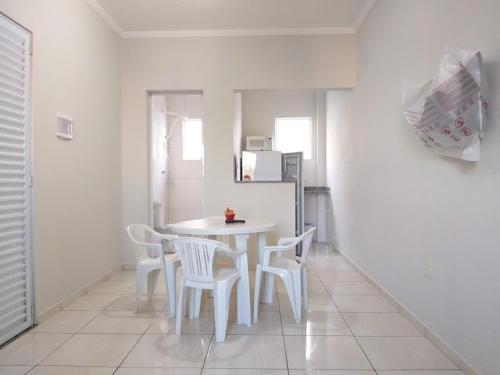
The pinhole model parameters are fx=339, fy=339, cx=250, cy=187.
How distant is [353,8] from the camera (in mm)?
3383

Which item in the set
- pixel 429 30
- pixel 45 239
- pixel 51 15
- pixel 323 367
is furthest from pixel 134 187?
pixel 429 30

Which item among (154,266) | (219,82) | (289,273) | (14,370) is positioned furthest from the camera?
(219,82)

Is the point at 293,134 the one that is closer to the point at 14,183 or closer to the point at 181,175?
the point at 181,175

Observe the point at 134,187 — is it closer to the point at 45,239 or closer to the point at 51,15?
the point at 45,239

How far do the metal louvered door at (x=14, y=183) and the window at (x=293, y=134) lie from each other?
4160mm

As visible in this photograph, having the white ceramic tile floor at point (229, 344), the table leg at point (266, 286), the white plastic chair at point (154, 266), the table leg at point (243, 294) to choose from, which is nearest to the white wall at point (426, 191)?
the white ceramic tile floor at point (229, 344)

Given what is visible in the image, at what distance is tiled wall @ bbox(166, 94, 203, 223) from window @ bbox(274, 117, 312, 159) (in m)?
1.50

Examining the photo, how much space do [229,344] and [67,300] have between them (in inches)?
60.5

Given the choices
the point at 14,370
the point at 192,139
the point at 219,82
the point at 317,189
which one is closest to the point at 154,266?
the point at 14,370

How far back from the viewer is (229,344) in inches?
83.3

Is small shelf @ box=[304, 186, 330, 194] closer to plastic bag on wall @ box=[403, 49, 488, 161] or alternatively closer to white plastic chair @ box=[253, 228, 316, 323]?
white plastic chair @ box=[253, 228, 316, 323]

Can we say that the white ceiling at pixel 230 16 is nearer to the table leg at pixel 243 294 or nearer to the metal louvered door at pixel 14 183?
the metal louvered door at pixel 14 183

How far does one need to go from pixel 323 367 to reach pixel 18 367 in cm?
166

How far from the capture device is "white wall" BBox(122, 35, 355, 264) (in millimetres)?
3879
